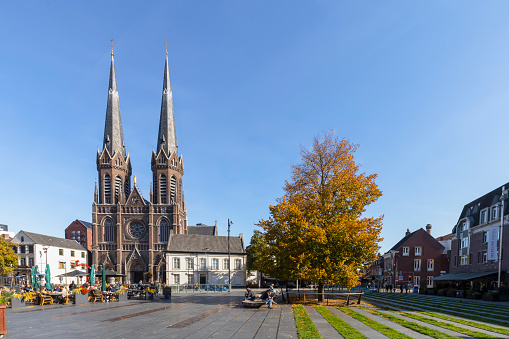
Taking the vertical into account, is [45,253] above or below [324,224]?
below

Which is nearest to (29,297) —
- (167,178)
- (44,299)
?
(44,299)

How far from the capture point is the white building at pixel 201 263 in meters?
65.5

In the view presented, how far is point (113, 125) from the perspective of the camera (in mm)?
95250

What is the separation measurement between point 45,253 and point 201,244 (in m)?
32.5

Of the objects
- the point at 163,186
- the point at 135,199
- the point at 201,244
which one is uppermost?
the point at 163,186

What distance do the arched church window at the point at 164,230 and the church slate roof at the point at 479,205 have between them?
197 ft

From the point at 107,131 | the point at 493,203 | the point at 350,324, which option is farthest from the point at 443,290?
the point at 107,131

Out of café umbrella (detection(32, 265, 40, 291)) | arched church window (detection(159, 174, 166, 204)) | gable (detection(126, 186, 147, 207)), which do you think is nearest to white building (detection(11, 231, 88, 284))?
gable (detection(126, 186, 147, 207))

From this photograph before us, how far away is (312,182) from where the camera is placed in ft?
91.1

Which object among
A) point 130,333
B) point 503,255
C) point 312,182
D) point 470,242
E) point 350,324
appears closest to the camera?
point 130,333

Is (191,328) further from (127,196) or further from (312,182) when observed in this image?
(127,196)

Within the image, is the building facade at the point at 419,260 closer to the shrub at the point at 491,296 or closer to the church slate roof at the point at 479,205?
the church slate roof at the point at 479,205

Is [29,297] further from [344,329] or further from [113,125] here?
[113,125]

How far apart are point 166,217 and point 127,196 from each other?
1412cm
